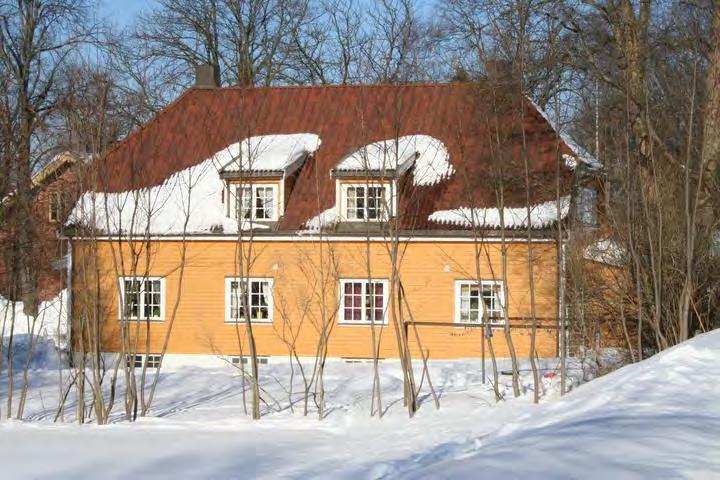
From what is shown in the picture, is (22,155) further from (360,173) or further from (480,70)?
(480,70)

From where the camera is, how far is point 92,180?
14836 millimetres

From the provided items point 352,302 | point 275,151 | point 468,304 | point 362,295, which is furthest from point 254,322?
point 468,304

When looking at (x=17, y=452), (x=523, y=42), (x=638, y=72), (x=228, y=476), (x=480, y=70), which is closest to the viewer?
(x=228, y=476)

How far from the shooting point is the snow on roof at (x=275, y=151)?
69.9ft

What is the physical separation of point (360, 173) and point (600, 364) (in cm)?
772

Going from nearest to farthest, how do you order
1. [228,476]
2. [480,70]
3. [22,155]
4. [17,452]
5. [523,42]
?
[228,476], [17,452], [523,42], [480,70], [22,155]

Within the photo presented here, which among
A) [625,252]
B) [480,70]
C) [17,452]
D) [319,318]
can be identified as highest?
[480,70]

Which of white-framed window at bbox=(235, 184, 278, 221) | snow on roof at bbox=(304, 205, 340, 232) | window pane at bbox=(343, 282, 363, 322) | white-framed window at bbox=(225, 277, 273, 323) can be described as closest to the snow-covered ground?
window pane at bbox=(343, 282, 363, 322)

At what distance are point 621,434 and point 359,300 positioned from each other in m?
13.2

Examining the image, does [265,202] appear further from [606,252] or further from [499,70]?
[606,252]

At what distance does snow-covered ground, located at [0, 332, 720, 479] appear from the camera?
24.9 ft

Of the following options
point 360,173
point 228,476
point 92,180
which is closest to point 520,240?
point 360,173

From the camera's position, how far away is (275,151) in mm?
22188

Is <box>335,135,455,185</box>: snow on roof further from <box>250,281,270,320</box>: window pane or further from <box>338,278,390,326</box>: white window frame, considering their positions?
<box>250,281,270,320</box>: window pane
